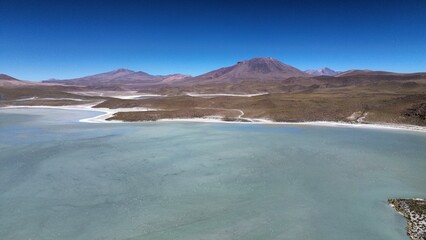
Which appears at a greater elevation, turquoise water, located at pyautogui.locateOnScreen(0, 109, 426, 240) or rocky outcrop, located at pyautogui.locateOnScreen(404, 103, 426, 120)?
rocky outcrop, located at pyautogui.locateOnScreen(404, 103, 426, 120)

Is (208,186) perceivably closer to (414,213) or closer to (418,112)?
(414,213)

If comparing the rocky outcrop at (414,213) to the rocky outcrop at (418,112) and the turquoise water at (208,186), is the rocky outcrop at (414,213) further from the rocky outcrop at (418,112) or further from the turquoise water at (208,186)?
the rocky outcrop at (418,112)

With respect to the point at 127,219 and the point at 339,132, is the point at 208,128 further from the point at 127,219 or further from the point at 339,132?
the point at 127,219

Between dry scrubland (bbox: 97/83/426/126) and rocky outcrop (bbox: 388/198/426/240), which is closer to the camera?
rocky outcrop (bbox: 388/198/426/240)

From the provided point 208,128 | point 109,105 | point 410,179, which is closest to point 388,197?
point 410,179

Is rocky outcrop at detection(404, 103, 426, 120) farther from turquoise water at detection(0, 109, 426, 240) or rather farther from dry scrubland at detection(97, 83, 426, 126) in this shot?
turquoise water at detection(0, 109, 426, 240)

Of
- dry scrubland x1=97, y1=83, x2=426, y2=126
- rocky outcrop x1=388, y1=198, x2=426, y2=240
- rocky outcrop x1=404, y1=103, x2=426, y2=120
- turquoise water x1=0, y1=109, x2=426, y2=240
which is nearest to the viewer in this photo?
rocky outcrop x1=388, y1=198, x2=426, y2=240

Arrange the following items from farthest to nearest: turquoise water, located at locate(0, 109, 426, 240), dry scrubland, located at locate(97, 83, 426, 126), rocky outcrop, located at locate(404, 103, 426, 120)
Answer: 1. dry scrubland, located at locate(97, 83, 426, 126)
2. rocky outcrop, located at locate(404, 103, 426, 120)
3. turquoise water, located at locate(0, 109, 426, 240)

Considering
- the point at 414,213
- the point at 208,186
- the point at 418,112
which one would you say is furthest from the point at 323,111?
the point at 414,213

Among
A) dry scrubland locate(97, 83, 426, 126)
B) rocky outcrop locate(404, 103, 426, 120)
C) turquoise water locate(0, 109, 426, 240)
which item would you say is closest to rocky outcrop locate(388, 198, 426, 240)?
turquoise water locate(0, 109, 426, 240)
